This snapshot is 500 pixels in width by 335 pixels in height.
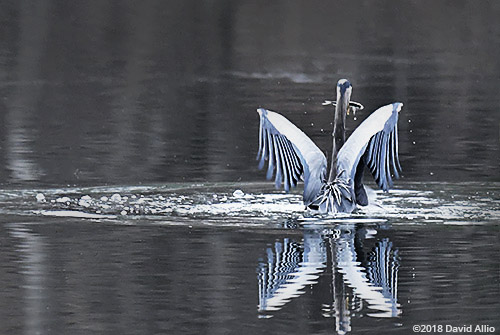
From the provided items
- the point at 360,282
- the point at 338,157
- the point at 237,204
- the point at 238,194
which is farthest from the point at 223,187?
the point at 360,282

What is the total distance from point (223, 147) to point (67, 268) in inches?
277

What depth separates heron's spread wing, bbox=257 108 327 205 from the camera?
1324 cm

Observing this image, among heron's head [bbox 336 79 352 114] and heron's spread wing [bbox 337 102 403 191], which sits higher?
heron's head [bbox 336 79 352 114]

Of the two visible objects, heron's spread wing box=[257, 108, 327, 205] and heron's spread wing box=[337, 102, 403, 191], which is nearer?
heron's spread wing box=[337, 102, 403, 191]

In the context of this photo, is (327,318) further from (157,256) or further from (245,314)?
(157,256)

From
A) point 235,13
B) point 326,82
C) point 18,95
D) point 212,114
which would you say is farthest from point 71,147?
point 235,13

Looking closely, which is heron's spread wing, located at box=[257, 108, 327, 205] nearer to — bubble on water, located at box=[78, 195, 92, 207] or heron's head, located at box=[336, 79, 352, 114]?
heron's head, located at box=[336, 79, 352, 114]

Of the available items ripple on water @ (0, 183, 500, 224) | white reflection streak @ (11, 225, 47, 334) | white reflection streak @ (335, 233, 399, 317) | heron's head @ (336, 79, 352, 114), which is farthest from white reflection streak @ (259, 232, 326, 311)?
heron's head @ (336, 79, 352, 114)

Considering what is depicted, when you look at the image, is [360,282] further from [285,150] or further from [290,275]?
[285,150]

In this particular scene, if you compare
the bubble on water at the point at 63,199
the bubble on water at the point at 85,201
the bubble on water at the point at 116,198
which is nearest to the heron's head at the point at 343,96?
the bubble on water at the point at 116,198

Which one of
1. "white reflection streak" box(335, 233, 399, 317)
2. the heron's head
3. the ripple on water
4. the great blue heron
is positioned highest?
the heron's head

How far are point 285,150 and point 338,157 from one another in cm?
57

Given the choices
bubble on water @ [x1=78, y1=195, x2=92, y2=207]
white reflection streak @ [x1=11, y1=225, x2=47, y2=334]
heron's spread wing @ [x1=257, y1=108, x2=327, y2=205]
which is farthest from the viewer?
bubble on water @ [x1=78, y1=195, x2=92, y2=207]

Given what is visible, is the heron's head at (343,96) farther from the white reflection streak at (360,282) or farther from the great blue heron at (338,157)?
the white reflection streak at (360,282)
